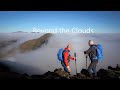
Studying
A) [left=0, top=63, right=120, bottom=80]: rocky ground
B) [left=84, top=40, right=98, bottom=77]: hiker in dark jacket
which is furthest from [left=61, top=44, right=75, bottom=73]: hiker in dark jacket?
[left=84, top=40, right=98, bottom=77]: hiker in dark jacket

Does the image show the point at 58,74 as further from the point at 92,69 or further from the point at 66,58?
the point at 92,69

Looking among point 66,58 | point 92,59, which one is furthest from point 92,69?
point 66,58

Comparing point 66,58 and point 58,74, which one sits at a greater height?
point 66,58

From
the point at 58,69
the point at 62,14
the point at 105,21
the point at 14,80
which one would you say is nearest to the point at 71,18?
the point at 62,14

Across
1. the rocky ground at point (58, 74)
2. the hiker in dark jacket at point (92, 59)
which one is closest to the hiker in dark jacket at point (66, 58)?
the rocky ground at point (58, 74)

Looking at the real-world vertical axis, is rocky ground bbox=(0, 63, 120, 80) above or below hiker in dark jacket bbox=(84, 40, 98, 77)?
below

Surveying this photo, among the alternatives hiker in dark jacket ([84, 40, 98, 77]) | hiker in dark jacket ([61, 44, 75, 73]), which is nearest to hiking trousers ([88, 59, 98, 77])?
hiker in dark jacket ([84, 40, 98, 77])

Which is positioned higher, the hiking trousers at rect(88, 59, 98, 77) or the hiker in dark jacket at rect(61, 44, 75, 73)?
the hiker in dark jacket at rect(61, 44, 75, 73)

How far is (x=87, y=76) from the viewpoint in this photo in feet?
13.1

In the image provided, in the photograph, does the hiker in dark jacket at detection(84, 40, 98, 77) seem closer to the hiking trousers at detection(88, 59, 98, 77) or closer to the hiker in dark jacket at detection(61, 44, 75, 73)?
the hiking trousers at detection(88, 59, 98, 77)

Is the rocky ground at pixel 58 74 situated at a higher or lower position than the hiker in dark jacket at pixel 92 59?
lower

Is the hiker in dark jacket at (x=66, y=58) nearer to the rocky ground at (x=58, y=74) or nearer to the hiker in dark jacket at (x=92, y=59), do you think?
the rocky ground at (x=58, y=74)

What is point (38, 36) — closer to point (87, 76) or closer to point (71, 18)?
point (71, 18)
